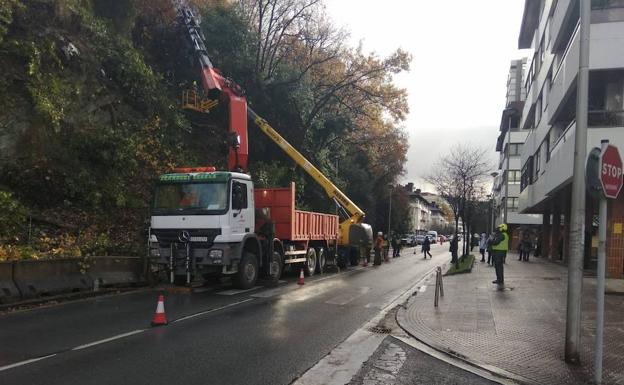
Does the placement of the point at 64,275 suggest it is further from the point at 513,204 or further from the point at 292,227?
the point at 513,204

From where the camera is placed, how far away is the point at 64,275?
12.1 m

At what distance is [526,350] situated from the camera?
764cm

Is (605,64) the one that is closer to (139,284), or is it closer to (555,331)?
(555,331)

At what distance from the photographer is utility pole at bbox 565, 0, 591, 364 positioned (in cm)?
677

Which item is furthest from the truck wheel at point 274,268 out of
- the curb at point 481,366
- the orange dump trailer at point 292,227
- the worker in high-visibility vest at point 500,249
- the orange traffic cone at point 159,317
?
the curb at point 481,366

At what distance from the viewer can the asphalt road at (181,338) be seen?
6.12m

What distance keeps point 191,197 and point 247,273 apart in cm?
256

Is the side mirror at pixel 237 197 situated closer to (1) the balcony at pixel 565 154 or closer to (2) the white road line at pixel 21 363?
(2) the white road line at pixel 21 363

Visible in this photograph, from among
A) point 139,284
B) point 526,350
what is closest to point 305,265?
point 139,284

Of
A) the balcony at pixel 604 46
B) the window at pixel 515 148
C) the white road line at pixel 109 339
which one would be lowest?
the white road line at pixel 109 339

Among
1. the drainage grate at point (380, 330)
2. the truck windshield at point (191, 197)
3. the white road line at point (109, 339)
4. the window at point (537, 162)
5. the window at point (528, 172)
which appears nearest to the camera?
the white road line at point (109, 339)

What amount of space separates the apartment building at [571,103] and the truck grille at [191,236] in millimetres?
12311

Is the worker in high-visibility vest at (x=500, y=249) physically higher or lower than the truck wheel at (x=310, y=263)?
higher

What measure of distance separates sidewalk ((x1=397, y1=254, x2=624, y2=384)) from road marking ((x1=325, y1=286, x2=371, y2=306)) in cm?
155
